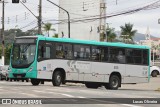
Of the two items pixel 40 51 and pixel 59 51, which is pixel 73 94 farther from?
pixel 59 51

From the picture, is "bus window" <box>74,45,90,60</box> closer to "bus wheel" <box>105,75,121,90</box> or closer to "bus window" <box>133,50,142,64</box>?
"bus wheel" <box>105,75,121,90</box>

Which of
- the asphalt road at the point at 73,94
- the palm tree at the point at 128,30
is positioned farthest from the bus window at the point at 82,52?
the palm tree at the point at 128,30

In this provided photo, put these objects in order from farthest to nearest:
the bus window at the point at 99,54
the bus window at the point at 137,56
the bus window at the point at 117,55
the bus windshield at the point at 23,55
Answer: the bus window at the point at 137,56, the bus window at the point at 117,55, the bus window at the point at 99,54, the bus windshield at the point at 23,55

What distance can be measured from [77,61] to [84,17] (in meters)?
56.4

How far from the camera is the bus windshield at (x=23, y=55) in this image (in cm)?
2843

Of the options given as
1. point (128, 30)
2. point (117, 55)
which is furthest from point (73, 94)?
point (128, 30)

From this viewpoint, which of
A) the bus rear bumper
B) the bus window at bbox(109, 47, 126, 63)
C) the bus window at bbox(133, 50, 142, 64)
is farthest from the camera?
the bus window at bbox(133, 50, 142, 64)

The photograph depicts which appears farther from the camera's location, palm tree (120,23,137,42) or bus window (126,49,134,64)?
palm tree (120,23,137,42)

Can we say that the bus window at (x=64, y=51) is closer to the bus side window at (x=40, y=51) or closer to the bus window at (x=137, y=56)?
the bus side window at (x=40, y=51)

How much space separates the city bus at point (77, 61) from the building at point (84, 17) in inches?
2029

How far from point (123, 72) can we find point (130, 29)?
323ft

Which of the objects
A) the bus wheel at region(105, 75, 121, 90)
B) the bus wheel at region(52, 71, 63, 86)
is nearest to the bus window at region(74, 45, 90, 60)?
the bus wheel at region(52, 71, 63, 86)

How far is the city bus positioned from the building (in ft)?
169

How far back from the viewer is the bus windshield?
2843 cm
